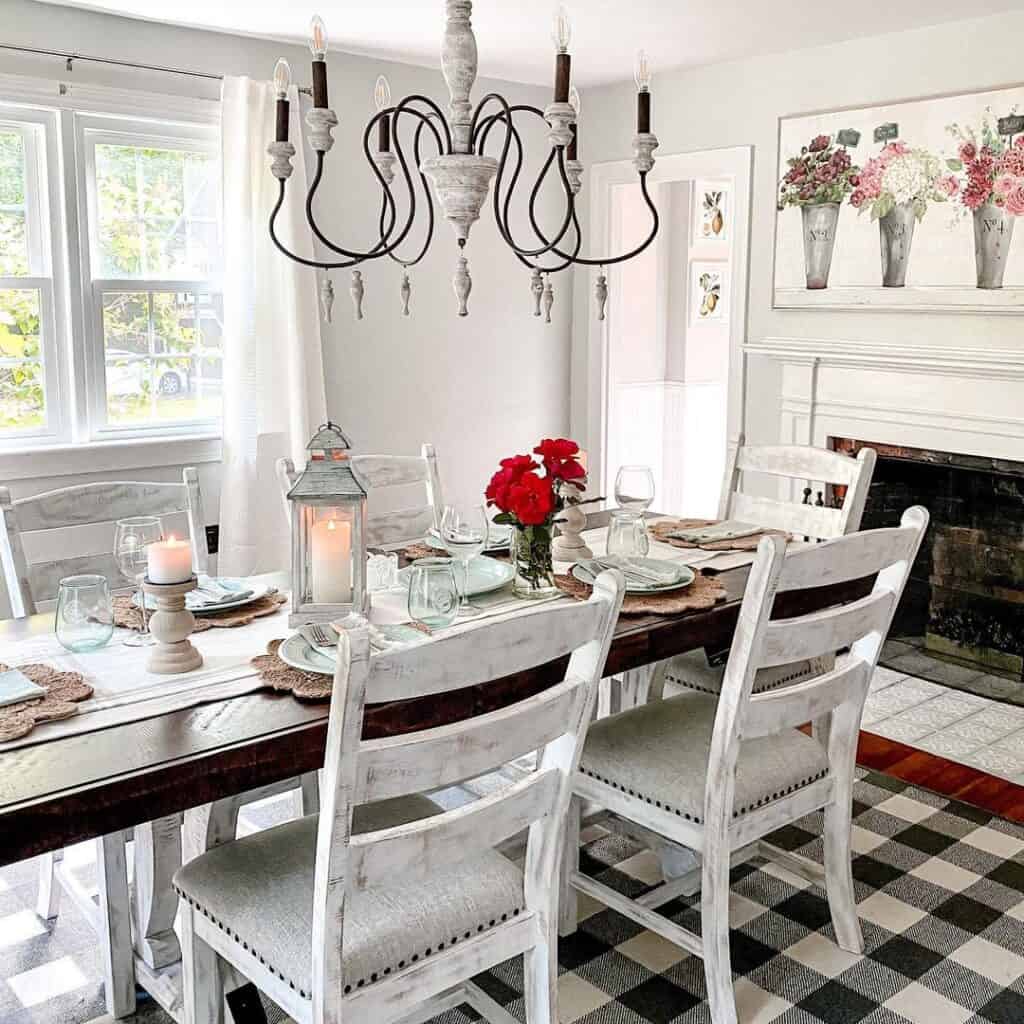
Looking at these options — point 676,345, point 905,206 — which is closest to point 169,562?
point 905,206

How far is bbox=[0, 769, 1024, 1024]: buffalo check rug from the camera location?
7.11ft

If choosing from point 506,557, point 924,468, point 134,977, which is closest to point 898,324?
point 924,468

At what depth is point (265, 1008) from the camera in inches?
85.0

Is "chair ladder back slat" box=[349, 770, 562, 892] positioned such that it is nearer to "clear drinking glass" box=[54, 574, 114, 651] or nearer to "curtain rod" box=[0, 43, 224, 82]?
"clear drinking glass" box=[54, 574, 114, 651]

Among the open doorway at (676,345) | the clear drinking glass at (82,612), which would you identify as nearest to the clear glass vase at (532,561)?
the clear drinking glass at (82,612)

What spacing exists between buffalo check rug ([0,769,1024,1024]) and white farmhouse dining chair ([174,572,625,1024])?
0.45 m

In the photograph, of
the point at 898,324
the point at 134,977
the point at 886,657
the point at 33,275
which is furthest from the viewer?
the point at 886,657

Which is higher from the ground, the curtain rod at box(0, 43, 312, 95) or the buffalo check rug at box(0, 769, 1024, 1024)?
the curtain rod at box(0, 43, 312, 95)

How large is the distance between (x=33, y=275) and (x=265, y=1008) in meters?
2.66

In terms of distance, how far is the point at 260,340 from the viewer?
4.15 m

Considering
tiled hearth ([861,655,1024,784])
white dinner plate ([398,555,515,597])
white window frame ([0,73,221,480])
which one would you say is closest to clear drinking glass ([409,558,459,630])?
white dinner plate ([398,555,515,597])

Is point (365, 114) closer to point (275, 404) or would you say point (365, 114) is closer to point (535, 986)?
point (275, 404)

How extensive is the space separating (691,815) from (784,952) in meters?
0.51

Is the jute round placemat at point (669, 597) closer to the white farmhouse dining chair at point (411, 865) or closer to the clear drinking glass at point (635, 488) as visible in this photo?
the clear drinking glass at point (635, 488)
